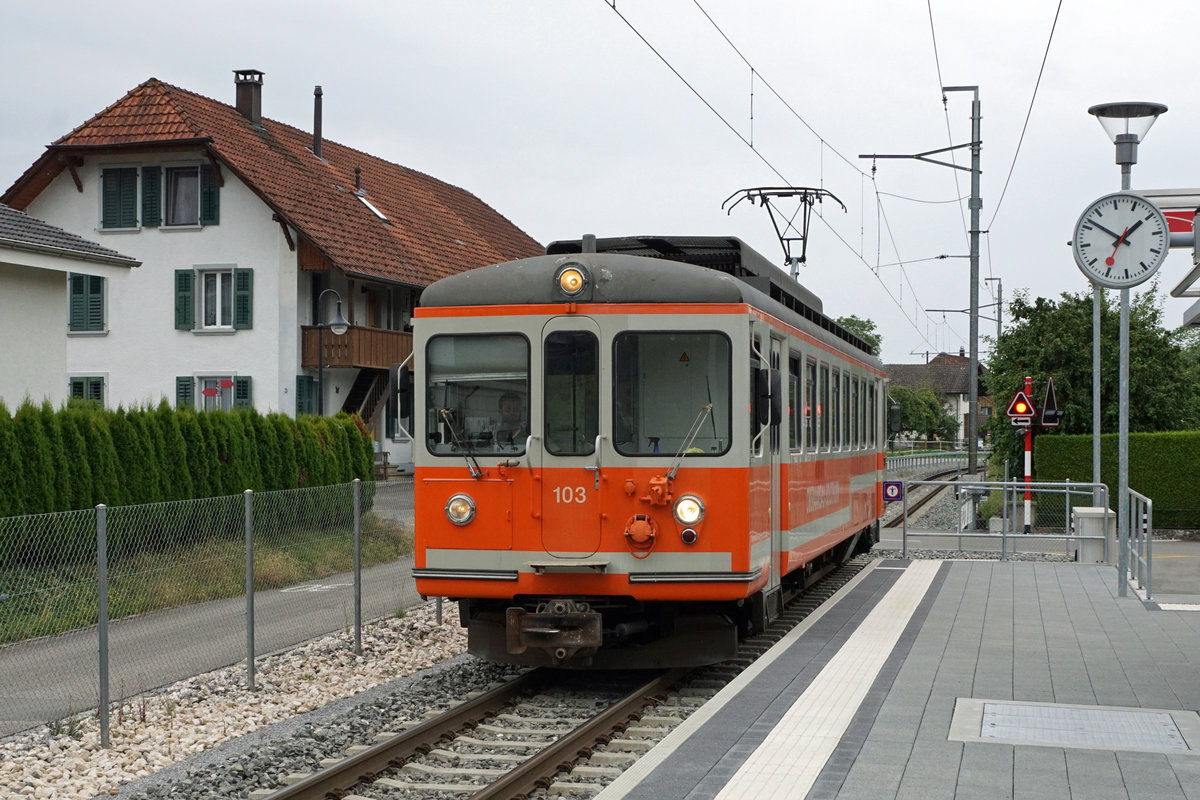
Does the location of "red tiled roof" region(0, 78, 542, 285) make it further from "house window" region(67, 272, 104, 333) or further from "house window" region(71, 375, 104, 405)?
"house window" region(71, 375, 104, 405)

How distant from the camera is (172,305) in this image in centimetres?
3709

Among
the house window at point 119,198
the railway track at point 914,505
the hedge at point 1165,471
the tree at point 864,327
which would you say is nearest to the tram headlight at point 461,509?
the railway track at point 914,505

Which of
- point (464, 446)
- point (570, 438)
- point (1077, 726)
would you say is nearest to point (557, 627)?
point (570, 438)

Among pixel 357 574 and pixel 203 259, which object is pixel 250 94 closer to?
pixel 203 259

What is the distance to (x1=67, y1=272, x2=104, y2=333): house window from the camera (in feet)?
123

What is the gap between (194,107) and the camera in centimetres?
3722

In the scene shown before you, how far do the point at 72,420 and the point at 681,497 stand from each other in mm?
8346

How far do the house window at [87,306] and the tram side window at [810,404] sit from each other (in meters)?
27.7

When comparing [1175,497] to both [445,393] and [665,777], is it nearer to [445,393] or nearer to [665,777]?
[445,393]

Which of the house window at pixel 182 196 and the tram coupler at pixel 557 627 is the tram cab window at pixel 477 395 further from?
the house window at pixel 182 196

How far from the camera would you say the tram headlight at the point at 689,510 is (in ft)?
32.5

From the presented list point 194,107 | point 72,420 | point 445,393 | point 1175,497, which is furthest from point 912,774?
point 194,107

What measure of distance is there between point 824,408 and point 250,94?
2994cm

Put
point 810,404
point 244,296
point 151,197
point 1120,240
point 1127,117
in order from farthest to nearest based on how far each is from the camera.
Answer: point 151,197
point 244,296
point 1127,117
point 810,404
point 1120,240
